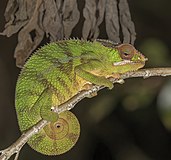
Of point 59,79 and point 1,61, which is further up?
point 59,79

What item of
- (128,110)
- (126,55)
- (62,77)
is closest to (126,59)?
(126,55)

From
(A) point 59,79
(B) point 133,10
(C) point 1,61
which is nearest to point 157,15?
(B) point 133,10

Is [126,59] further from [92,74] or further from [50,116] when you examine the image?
[50,116]

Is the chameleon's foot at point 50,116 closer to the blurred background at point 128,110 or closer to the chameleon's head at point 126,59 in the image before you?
the chameleon's head at point 126,59

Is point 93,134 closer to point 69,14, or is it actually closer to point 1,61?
point 1,61

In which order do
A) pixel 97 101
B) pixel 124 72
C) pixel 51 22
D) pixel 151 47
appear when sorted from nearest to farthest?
pixel 124 72 < pixel 51 22 < pixel 151 47 < pixel 97 101

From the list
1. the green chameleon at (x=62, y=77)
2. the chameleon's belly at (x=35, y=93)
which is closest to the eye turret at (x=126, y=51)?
the green chameleon at (x=62, y=77)

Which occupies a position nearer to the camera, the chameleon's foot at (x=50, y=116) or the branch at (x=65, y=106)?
the branch at (x=65, y=106)
